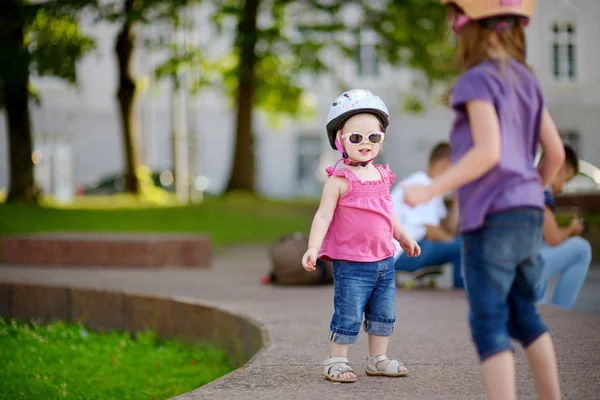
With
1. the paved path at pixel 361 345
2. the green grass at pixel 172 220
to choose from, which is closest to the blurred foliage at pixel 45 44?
the green grass at pixel 172 220

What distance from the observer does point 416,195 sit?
11.4 feet

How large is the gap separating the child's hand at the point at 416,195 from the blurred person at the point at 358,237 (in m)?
1.35

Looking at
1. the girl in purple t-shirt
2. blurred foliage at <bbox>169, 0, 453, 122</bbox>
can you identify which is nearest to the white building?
blurred foliage at <bbox>169, 0, 453, 122</bbox>

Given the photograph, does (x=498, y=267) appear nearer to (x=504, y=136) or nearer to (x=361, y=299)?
(x=504, y=136)

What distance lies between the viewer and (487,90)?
141 inches

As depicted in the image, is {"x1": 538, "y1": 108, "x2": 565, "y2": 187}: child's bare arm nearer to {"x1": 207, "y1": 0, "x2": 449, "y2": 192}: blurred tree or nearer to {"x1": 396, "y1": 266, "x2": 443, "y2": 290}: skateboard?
{"x1": 396, "y1": 266, "x2": 443, "y2": 290}: skateboard

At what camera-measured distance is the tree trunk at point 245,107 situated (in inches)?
934

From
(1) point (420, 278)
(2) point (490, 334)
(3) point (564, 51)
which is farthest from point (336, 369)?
(3) point (564, 51)

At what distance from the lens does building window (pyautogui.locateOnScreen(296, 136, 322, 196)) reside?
150 feet

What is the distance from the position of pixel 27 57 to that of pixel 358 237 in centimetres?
1848

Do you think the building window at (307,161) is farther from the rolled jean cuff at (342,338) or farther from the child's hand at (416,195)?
the child's hand at (416,195)

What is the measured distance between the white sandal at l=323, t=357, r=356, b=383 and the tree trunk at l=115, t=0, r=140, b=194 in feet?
63.8

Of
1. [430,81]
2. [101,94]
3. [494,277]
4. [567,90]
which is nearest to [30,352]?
[494,277]

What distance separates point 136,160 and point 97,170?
1981cm
